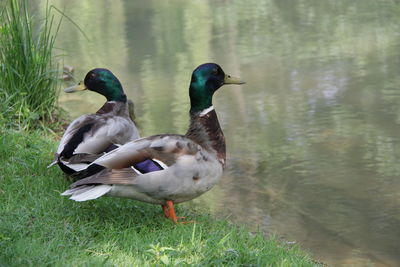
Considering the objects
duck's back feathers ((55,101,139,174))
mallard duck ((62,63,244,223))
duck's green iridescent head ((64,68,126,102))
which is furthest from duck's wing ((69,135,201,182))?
duck's green iridescent head ((64,68,126,102))

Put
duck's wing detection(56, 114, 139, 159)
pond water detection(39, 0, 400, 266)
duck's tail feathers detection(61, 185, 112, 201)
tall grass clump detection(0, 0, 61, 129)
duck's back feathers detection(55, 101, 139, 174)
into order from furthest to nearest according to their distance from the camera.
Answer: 1. tall grass clump detection(0, 0, 61, 129)
2. pond water detection(39, 0, 400, 266)
3. duck's wing detection(56, 114, 139, 159)
4. duck's back feathers detection(55, 101, 139, 174)
5. duck's tail feathers detection(61, 185, 112, 201)

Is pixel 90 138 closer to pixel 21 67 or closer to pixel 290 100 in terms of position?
pixel 21 67

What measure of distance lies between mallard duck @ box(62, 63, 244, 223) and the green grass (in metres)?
0.22

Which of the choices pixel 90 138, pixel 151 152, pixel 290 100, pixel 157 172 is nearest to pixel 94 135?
pixel 90 138

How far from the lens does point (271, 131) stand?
7.59m

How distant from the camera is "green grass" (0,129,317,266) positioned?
361 cm

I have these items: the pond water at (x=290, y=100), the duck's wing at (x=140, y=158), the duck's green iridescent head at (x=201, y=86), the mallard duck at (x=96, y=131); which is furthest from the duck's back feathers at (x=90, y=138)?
the pond water at (x=290, y=100)

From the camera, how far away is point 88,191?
12.8 ft

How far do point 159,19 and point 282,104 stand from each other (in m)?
6.85

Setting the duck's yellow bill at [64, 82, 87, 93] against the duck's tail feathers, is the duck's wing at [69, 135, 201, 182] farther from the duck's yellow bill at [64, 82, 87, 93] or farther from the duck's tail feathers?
the duck's yellow bill at [64, 82, 87, 93]

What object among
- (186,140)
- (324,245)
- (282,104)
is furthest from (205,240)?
(282,104)

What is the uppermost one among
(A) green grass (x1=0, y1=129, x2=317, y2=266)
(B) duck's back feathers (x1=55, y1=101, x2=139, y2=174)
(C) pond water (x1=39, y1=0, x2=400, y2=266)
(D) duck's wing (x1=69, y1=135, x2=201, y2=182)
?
(D) duck's wing (x1=69, y1=135, x2=201, y2=182)

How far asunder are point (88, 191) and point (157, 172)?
386 mm

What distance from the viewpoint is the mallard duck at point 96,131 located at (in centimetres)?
447
